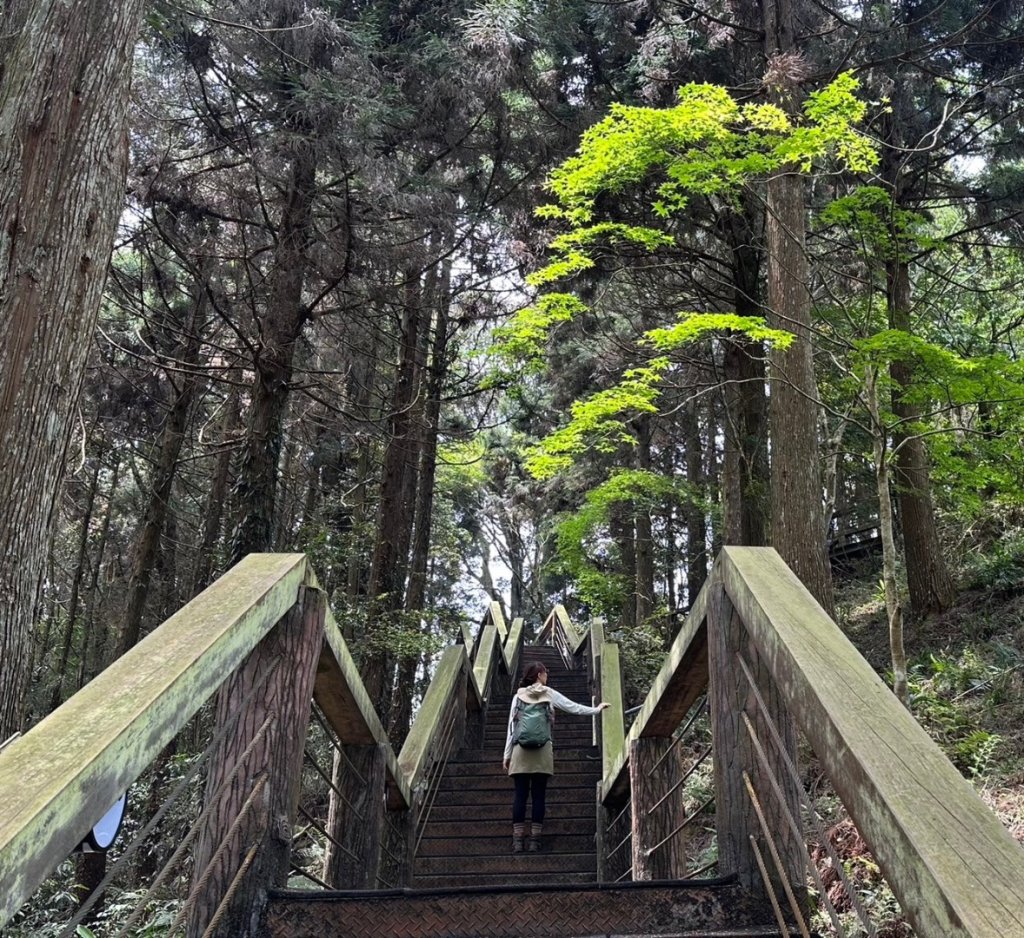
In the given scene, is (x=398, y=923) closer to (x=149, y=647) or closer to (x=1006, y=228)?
(x=149, y=647)

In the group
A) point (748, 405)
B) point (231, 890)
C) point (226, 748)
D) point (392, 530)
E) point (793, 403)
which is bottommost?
point (231, 890)

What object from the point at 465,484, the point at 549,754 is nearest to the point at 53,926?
the point at 549,754

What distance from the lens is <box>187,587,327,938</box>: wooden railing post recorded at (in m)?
2.54

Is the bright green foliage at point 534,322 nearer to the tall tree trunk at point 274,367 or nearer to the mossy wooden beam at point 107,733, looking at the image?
the tall tree trunk at point 274,367

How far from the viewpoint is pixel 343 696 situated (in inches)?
144

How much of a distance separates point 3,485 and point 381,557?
28.2 feet

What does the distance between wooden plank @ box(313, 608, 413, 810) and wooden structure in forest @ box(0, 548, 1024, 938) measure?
0.01 meters

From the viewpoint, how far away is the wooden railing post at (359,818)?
4.37 meters

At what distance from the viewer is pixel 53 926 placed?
22.7 feet

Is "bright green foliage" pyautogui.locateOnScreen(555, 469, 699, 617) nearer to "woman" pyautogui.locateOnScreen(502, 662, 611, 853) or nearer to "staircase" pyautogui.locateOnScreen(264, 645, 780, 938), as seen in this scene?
"woman" pyautogui.locateOnScreen(502, 662, 611, 853)

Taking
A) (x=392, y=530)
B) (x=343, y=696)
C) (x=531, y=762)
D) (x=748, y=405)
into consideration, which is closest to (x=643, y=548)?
(x=748, y=405)

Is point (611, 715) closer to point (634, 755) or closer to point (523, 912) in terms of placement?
point (634, 755)

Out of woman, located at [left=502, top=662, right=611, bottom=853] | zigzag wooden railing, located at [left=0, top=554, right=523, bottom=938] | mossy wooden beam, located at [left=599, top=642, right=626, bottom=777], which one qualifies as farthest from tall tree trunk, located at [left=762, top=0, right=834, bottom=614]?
zigzag wooden railing, located at [left=0, top=554, right=523, bottom=938]

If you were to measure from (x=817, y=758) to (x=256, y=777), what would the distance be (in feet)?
5.71
